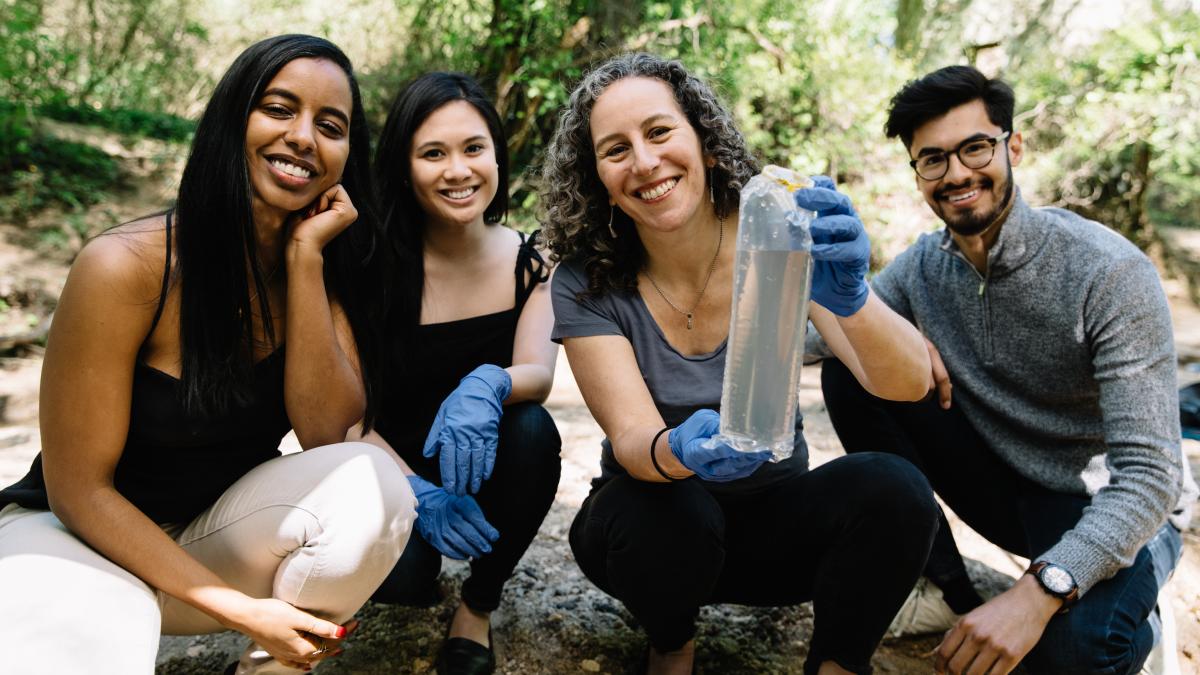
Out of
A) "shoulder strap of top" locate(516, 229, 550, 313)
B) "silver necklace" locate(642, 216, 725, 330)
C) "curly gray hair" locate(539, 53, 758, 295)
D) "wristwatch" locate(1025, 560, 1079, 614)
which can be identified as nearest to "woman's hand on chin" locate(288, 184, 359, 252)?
"curly gray hair" locate(539, 53, 758, 295)

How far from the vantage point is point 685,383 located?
5.69 feet

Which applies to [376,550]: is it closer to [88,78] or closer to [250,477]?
[250,477]

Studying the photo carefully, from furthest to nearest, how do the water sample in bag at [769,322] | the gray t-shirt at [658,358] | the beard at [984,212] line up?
the beard at [984,212] < the gray t-shirt at [658,358] < the water sample in bag at [769,322]

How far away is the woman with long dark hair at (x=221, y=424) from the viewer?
1.38m

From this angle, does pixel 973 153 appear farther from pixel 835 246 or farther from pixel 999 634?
pixel 999 634

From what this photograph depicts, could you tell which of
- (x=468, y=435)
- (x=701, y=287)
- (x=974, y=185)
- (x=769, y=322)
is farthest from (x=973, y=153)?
(x=468, y=435)

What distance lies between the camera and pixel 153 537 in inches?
56.5

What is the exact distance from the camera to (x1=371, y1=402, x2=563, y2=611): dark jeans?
5.91 ft

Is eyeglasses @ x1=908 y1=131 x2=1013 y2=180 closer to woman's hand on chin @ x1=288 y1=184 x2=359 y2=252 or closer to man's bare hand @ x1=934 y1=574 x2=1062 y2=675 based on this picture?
man's bare hand @ x1=934 y1=574 x2=1062 y2=675

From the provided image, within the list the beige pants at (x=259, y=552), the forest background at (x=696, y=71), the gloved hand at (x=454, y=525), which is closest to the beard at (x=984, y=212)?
the gloved hand at (x=454, y=525)

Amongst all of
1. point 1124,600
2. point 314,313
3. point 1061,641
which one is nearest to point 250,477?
point 314,313

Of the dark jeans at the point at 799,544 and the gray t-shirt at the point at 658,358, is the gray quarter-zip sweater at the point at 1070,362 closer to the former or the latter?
the dark jeans at the point at 799,544

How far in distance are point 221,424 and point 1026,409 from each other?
1872 mm

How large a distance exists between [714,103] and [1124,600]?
1.35 metres
